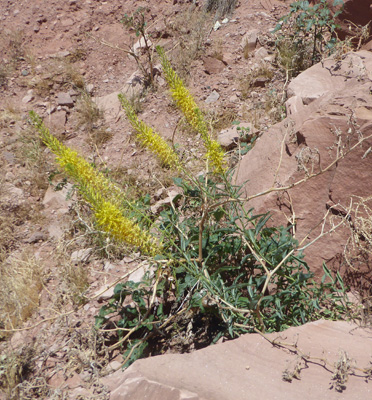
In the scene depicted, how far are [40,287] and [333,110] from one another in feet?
9.37

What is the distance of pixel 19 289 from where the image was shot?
3160mm

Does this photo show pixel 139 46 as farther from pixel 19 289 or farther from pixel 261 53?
pixel 19 289

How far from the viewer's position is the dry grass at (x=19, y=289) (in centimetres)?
304

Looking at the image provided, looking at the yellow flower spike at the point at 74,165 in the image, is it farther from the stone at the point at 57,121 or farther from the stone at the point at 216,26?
the stone at the point at 216,26

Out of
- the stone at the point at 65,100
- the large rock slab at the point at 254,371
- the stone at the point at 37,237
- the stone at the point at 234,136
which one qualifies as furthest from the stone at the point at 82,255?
the stone at the point at 65,100

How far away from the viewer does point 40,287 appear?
11.0ft

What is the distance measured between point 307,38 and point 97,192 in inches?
157

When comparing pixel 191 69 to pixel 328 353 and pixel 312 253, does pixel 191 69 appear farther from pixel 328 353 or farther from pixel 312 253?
pixel 328 353

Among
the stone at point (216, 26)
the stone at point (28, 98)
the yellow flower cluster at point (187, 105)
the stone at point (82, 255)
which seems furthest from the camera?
the stone at point (216, 26)

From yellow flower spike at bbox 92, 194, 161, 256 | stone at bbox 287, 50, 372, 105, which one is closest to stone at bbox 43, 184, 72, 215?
yellow flower spike at bbox 92, 194, 161, 256

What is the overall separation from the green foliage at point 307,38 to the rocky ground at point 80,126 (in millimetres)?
207

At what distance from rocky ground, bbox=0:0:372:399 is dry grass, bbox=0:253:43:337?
0.01 m

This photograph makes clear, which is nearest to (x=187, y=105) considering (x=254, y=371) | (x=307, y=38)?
(x=254, y=371)

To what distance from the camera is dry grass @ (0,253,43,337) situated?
3.04 metres
